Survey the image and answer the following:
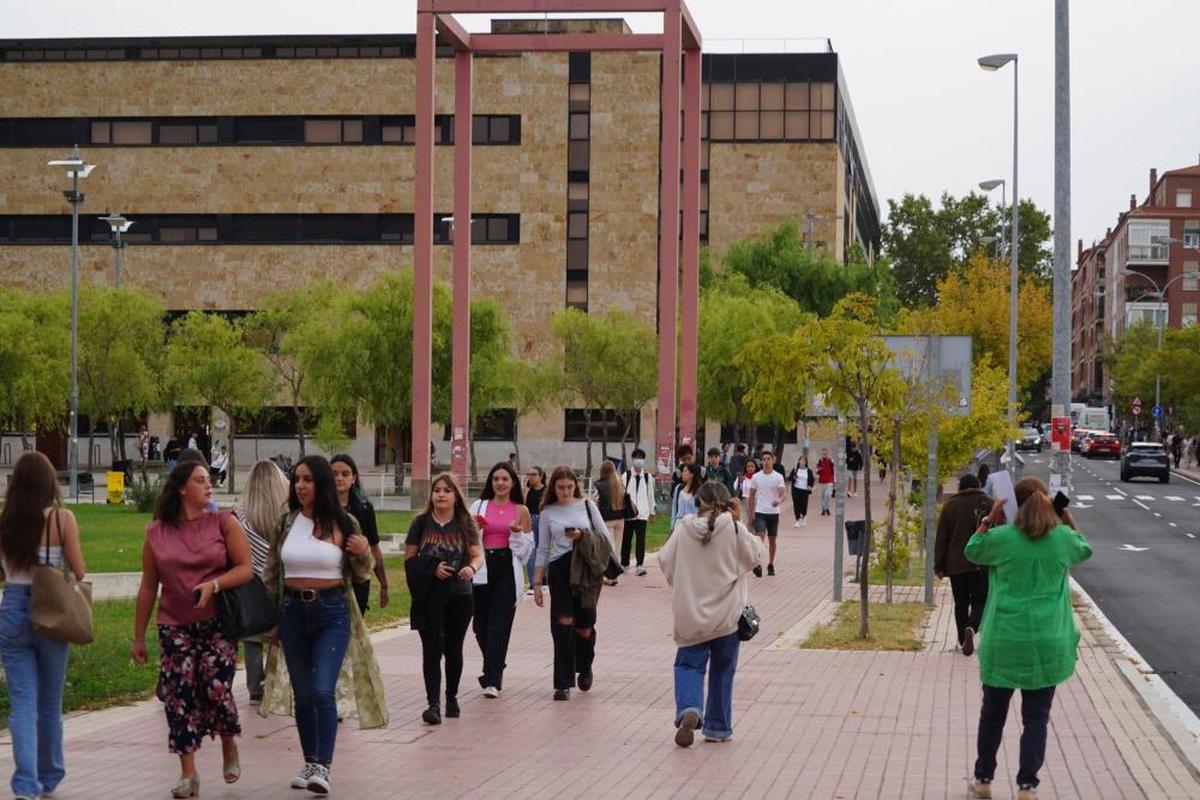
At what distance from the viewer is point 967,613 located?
15.8 m

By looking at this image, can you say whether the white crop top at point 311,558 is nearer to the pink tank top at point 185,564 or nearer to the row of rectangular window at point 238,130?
the pink tank top at point 185,564

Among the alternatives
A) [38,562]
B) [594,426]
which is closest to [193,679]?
[38,562]

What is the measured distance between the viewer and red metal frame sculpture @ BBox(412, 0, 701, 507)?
37.0m

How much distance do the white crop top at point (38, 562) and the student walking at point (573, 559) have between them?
15.4 feet

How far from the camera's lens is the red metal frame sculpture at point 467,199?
121 feet

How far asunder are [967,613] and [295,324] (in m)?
46.5

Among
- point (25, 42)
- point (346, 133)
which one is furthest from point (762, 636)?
point (25, 42)

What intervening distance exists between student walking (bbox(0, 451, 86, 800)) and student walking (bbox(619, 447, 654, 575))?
1654 cm

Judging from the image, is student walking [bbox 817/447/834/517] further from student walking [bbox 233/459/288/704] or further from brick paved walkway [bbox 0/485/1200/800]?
student walking [bbox 233/459/288/704]

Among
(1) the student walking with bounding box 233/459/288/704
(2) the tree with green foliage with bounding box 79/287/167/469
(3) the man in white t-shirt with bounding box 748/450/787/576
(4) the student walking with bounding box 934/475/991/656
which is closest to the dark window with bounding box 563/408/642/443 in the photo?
(2) the tree with green foliage with bounding box 79/287/167/469

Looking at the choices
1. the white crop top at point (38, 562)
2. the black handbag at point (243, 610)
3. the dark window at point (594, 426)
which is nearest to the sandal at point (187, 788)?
the black handbag at point (243, 610)

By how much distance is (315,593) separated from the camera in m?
8.77

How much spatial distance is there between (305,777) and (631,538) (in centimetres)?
1664

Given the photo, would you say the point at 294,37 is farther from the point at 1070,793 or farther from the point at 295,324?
the point at 1070,793
